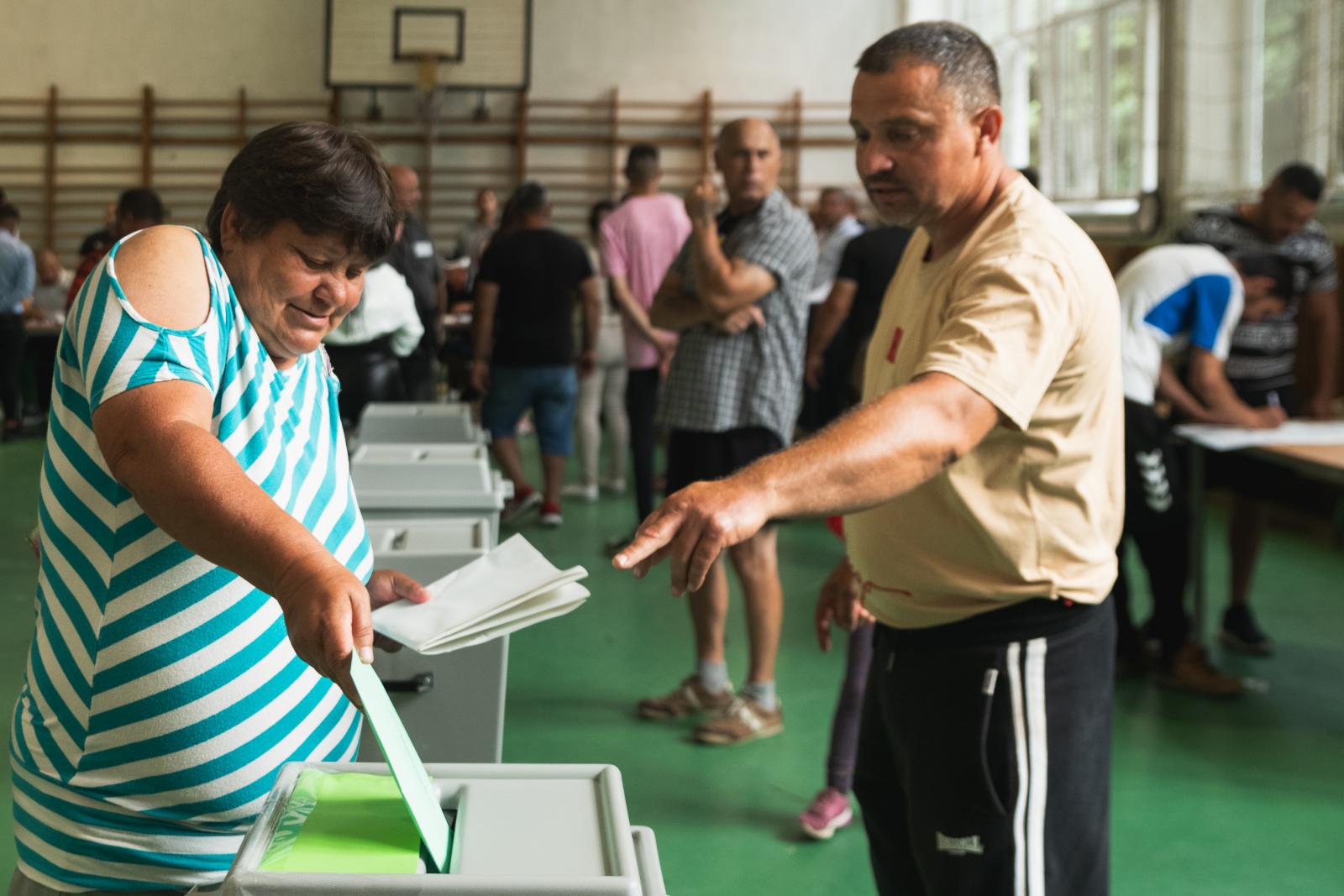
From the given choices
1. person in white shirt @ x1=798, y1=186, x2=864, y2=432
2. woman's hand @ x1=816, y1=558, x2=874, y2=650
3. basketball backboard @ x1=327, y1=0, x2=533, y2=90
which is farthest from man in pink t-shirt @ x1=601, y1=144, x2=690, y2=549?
basketball backboard @ x1=327, y1=0, x2=533, y2=90

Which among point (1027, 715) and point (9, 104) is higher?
point (9, 104)

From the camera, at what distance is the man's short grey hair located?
1.52m

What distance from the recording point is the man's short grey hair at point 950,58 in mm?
1521

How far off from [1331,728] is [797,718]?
4.83 ft

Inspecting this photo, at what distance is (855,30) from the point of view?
1153 cm

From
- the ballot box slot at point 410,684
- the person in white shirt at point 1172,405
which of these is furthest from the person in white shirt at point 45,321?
the ballot box slot at point 410,684

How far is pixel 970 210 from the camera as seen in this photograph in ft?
5.23

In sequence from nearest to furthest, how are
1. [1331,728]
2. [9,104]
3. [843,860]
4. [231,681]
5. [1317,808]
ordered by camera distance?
[231,681] < [843,860] < [1317,808] < [1331,728] < [9,104]

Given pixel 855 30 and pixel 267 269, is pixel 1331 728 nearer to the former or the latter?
Result: pixel 267 269

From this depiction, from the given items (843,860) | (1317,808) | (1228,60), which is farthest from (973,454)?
(1228,60)

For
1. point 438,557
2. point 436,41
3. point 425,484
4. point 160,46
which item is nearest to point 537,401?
point 425,484

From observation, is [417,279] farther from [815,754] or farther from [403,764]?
[403,764]

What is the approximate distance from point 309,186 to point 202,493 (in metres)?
0.36

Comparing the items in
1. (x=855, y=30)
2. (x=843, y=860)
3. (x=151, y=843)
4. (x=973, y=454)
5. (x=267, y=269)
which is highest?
(x=855, y=30)
